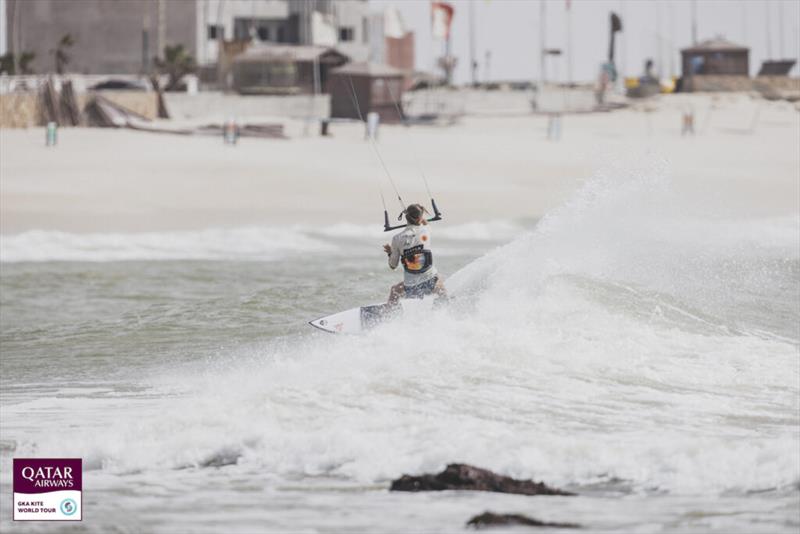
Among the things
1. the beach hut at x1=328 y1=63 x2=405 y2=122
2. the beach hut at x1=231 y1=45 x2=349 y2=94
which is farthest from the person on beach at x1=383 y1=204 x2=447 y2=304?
Result: the beach hut at x1=231 y1=45 x2=349 y2=94

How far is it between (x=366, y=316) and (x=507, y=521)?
6.15 meters

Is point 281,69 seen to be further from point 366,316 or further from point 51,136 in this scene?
point 366,316

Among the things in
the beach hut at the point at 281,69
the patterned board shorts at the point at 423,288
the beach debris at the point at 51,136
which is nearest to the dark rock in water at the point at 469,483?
the patterned board shorts at the point at 423,288

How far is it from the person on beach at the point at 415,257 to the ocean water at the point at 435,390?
0.29 m

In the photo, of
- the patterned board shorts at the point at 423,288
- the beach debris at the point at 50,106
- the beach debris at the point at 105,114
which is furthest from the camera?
the beach debris at the point at 105,114

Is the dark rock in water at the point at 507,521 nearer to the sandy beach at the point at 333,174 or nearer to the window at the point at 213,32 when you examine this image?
the sandy beach at the point at 333,174

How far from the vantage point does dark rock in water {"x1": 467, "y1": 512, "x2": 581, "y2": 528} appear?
7.96 meters

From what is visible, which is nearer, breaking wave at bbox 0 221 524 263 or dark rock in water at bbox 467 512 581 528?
dark rock in water at bbox 467 512 581 528

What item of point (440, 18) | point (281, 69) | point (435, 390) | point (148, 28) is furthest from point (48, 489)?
point (148, 28)

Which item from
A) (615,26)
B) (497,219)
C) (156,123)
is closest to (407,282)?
(497,219)

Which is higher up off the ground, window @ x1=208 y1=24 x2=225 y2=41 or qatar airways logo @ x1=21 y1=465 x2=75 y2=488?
window @ x1=208 y1=24 x2=225 y2=41

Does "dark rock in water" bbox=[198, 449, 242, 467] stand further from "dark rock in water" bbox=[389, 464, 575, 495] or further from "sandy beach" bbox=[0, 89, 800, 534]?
"dark rock in water" bbox=[389, 464, 575, 495]

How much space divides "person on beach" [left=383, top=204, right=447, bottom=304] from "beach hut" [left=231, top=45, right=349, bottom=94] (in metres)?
54.3

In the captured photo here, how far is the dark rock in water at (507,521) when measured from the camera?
26.1 ft
